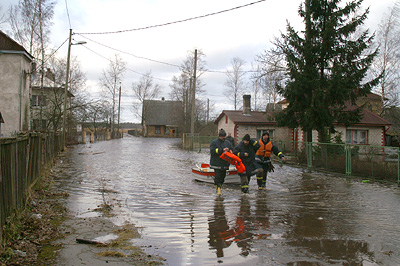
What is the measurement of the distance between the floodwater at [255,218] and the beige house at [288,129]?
16.7 m

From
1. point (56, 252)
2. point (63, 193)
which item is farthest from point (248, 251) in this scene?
point (63, 193)

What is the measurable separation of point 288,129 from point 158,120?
52.1 metres

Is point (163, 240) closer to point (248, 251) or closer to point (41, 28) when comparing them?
point (248, 251)

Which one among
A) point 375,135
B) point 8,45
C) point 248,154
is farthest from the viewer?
point 375,135

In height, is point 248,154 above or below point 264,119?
below

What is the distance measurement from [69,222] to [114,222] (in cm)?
82

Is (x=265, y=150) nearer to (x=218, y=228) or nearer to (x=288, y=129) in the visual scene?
(x=218, y=228)

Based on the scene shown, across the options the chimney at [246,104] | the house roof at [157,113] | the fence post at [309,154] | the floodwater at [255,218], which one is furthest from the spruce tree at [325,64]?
the house roof at [157,113]

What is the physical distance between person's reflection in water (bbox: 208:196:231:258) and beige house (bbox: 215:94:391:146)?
64.0 ft

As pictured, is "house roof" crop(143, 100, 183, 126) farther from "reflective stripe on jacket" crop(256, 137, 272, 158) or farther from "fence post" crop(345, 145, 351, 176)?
"reflective stripe on jacket" crop(256, 137, 272, 158)

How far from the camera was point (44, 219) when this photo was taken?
252 inches

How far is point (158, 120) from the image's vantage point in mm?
82125

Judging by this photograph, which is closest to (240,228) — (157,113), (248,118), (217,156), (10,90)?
(217,156)

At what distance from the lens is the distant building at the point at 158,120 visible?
81375mm
